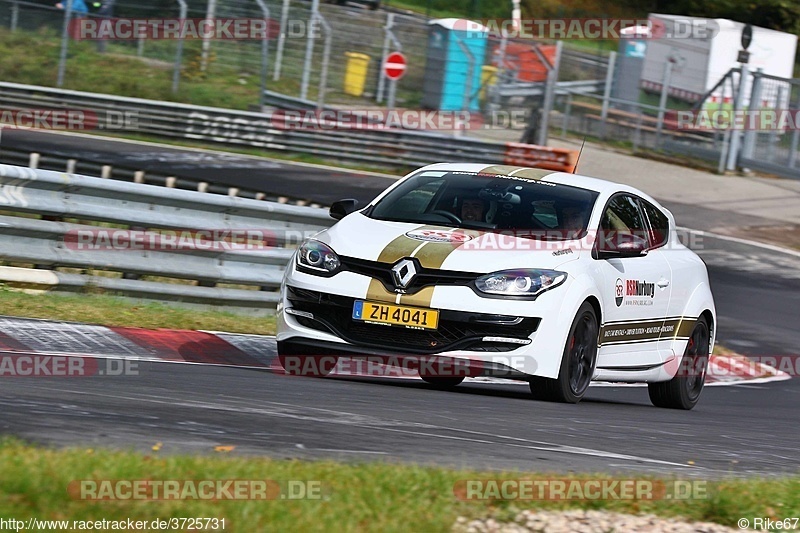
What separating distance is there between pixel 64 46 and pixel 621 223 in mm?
17957

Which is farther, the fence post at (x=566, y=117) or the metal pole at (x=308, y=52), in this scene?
the fence post at (x=566, y=117)

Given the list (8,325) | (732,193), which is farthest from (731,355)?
(732,193)

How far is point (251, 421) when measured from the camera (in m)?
5.93

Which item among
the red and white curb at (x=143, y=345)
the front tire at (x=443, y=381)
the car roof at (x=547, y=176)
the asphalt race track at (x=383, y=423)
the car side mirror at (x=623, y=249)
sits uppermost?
the car roof at (x=547, y=176)

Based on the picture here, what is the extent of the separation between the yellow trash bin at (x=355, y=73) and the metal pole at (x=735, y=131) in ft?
25.9

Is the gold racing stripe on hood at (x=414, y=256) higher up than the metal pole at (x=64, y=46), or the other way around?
the metal pole at (x=64, y=46)

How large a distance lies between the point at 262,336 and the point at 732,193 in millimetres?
17657

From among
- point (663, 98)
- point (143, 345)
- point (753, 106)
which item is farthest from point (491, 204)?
point (663, 98)

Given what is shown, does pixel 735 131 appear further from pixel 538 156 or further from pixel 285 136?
pixel 285 136

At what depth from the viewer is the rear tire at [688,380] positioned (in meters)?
9.91

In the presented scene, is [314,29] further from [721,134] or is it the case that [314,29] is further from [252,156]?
[721,134]

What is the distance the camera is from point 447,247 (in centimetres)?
798
